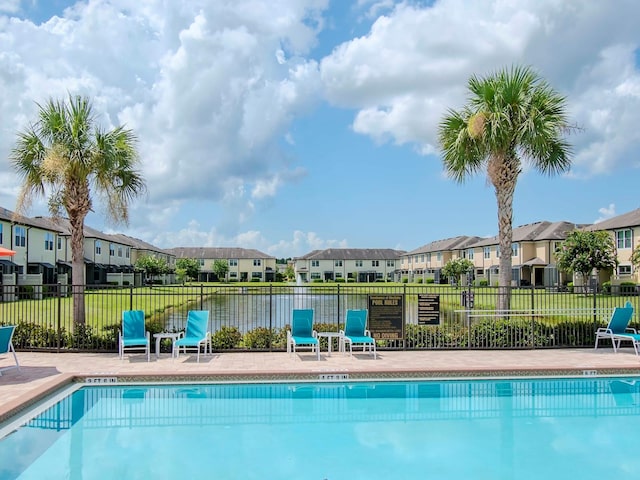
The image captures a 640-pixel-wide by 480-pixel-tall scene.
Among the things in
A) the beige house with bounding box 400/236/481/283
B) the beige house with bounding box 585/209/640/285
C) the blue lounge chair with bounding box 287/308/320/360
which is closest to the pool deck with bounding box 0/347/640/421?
the blue lounge chair with bounding box 287/308/320/360

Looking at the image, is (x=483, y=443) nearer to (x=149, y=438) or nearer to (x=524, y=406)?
(x=524, y=406)

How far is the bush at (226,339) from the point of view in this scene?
12336 millimetres

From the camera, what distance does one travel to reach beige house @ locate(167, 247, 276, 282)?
306ft

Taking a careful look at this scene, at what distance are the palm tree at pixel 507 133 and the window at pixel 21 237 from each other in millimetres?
32316

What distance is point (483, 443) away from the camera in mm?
7043

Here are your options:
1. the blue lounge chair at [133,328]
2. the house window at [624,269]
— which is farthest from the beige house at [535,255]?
the blue lounge chair at [133,328]

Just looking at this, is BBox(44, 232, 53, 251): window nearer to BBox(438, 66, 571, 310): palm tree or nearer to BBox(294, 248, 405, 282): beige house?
BBox(438, 66, 571, 310): palm tree

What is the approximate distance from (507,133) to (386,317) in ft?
17.6

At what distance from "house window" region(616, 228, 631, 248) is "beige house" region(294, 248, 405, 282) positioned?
56690 millimetres

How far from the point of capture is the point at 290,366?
34.4 feet

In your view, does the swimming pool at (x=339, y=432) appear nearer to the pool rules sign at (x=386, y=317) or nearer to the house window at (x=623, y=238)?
the pool rules sign at (x=386, y=317)

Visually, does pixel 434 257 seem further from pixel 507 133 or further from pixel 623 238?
pixel 507 133

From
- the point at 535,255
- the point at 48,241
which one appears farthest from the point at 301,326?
the point at 535,255

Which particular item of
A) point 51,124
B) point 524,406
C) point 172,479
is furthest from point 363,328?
point 51,124
